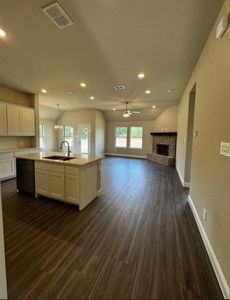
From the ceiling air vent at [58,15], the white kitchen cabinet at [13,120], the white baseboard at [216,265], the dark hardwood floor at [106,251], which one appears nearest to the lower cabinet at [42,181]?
the dark hardwood floor at [106,251]

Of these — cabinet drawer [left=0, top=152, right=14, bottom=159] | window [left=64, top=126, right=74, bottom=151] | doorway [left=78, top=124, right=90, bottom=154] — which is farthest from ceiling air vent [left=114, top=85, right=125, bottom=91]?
window [left=64, top=126, right=74, bottom=151]

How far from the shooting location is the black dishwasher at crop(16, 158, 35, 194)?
3365 millimetres

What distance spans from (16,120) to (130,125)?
636 centimetres

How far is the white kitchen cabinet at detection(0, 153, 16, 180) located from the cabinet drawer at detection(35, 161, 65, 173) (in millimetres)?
2008

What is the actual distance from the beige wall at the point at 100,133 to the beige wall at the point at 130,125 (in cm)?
47

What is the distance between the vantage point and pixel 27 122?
5301 millimetres

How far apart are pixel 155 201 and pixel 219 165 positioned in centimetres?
189

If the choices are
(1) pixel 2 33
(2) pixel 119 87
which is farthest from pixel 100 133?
(1) pixel 2 33

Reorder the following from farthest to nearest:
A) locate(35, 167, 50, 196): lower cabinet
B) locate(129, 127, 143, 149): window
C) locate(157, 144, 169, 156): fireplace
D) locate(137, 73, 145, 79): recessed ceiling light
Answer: locate(129, 127, 143, 149): window → locate(157, 144, 169, 156): fireplace → locate(137, 73, 145, 79): recessed ceiling light → locate(35, 167, 50, 196): lower cabinet

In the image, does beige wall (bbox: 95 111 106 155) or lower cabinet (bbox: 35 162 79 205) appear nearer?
lower cabinet (bbox: 35 162 79 205)

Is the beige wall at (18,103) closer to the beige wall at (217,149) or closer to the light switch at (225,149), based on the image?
the beige wall at (217,149)

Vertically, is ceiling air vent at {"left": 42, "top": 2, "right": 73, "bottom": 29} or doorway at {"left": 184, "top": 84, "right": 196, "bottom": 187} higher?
ceiling air vent at {"left": 42, "top": 2, "right": 73, "bottom": 29}

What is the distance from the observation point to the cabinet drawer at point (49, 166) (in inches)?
116

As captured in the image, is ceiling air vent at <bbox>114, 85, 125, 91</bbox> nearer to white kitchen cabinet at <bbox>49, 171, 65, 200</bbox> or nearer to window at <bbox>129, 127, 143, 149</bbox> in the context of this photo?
white kitchen cabinet at <bbox>49, 171, 65, 200</bbox>
